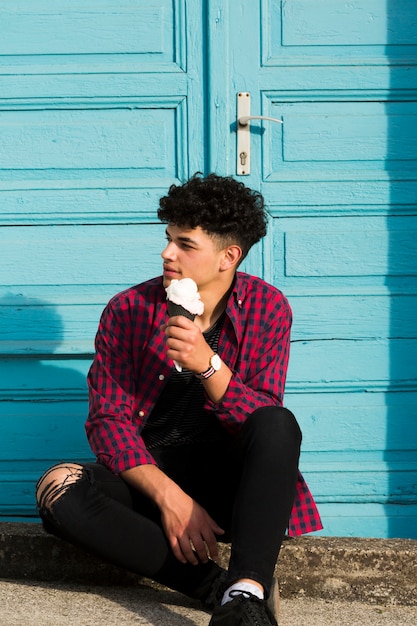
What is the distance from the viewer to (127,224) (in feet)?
12.8

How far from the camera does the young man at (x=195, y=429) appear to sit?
2.70 meters

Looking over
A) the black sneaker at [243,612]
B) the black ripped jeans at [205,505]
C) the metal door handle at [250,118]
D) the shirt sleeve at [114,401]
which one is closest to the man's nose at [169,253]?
the shirt sleeve at [114,401]

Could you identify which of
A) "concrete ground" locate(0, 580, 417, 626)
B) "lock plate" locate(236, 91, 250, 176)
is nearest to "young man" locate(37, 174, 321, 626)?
"concrete ground" locate(0, 580, 417, 626)

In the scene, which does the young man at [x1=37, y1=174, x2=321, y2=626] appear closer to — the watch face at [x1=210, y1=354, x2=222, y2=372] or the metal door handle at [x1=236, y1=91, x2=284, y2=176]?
the watch face at [x1=210, y1=354, x2=222, y2=372]

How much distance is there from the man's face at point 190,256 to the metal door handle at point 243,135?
839 mm

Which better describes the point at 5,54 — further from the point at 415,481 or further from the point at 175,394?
the point at 415,481

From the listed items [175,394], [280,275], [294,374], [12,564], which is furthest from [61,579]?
[280,275]

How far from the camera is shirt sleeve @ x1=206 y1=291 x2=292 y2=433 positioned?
2.96 metres

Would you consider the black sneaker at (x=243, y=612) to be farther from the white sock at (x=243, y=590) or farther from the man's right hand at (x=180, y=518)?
the man's right hand at (x=180, y=518)

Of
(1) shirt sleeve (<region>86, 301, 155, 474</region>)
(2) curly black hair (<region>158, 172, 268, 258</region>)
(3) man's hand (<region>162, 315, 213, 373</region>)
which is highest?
(2) curly black hair (<region>158, 172, 268, 258</region>)

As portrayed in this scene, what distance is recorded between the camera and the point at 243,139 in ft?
12.6

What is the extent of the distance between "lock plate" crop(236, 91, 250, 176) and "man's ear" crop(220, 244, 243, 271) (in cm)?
78

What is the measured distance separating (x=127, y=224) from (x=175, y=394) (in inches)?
41.1

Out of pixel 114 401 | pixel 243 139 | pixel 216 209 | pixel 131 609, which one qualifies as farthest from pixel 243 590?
pixel 243 139
